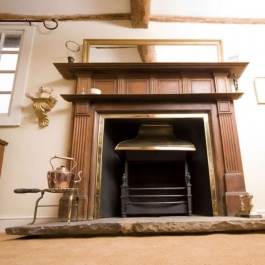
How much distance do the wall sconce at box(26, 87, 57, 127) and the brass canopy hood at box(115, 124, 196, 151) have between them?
0.71m

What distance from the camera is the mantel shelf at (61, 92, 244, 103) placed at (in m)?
1.84

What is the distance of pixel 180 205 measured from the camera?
182 cm

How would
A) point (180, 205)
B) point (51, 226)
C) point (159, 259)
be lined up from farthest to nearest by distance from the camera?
1. point (180, 205)
2. point (51, 226)
3. point (159, 259)

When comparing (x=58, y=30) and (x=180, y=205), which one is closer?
(x=180, y=205)

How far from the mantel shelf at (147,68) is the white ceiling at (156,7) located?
2.41 ft

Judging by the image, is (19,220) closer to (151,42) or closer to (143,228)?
(143,228)

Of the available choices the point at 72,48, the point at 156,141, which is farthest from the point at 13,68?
the point at 156,141

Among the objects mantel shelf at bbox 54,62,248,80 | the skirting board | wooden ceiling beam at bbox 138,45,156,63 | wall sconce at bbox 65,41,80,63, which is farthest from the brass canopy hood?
wall sconce at bbox 65,41,80,63

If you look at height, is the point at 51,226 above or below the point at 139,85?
below

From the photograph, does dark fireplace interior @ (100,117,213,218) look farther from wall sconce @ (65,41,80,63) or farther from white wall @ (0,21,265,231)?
wall sconce @ (65,41,80,63)

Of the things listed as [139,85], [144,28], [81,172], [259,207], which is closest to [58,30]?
[144,28]

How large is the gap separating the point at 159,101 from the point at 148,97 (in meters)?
0.11

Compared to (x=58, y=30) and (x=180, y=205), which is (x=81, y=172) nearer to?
(x=180, y=205)

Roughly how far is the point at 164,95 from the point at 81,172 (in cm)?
A: 90
